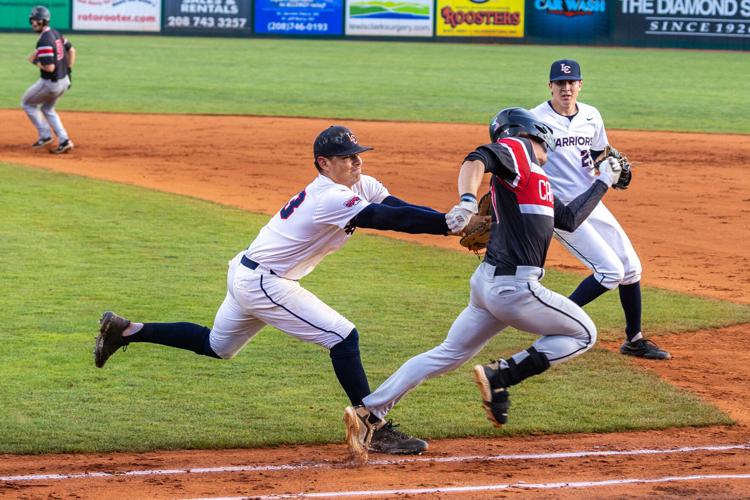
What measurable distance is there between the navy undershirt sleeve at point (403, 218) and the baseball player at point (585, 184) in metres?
2.53

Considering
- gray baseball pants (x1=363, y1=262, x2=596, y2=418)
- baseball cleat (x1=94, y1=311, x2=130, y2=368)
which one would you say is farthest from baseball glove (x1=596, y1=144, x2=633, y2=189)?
baseball cleat (x1=94, y1=311, x2=130, y2=368)

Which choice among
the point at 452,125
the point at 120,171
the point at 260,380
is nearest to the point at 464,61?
the point at 452,125

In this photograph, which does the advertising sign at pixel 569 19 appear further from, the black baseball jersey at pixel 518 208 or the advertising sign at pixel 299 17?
the black baseball jersey at pixel 518 208

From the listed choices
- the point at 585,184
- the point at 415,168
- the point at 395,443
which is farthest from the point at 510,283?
the point at 415,168

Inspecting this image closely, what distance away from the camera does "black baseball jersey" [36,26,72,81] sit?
667 inches

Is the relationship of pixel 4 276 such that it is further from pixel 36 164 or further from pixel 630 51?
pixel 630 51

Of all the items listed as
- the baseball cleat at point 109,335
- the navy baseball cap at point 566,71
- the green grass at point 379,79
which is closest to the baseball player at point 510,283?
the baseball cleat at point 109,335

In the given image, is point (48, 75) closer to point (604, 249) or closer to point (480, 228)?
point (604, 249)

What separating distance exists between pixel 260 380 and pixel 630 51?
32458 mm

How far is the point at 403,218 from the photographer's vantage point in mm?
5727

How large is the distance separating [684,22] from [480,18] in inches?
265

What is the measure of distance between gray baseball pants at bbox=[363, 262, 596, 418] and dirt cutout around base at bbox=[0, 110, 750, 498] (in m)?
0.44

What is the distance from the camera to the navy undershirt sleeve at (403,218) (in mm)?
5723

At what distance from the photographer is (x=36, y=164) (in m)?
16.6
